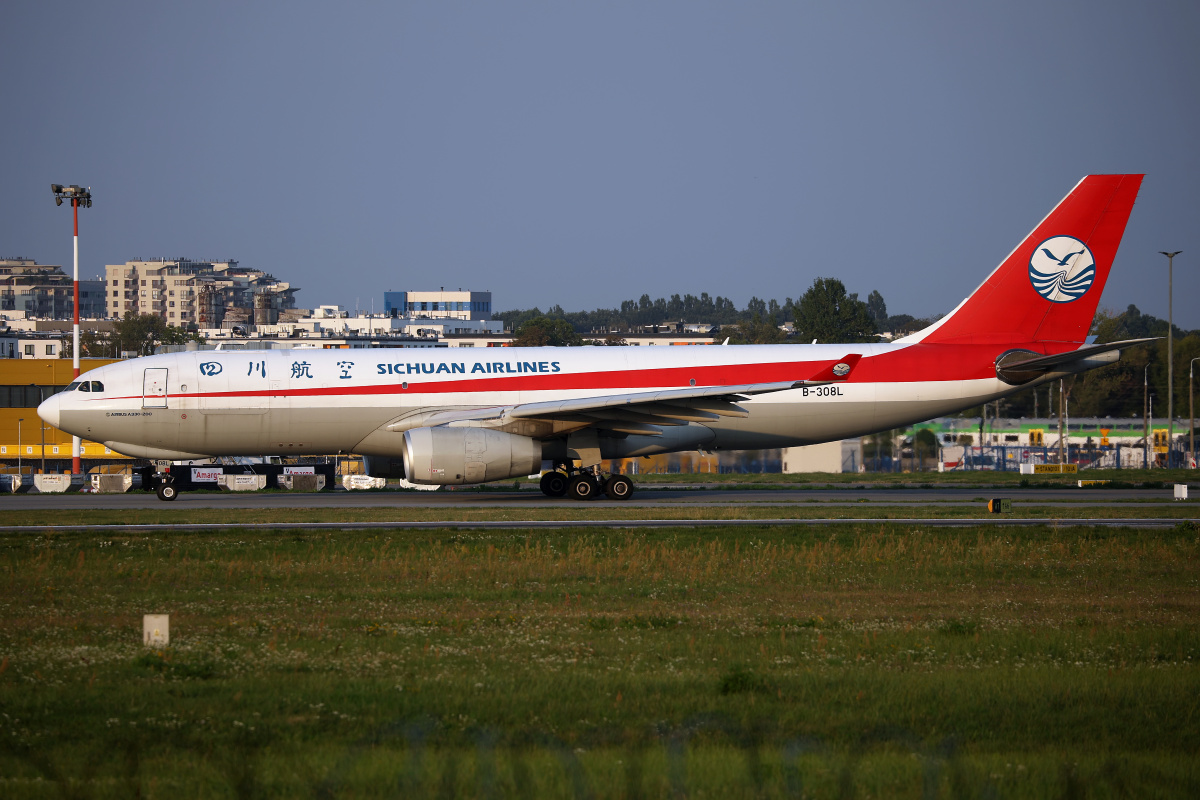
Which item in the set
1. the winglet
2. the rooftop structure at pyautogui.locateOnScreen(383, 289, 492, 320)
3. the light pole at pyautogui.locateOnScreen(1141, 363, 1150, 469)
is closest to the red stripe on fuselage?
the winglet

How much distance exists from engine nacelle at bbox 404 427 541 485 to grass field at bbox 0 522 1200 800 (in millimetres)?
9069

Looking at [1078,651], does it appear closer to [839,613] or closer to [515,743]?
[839,613]

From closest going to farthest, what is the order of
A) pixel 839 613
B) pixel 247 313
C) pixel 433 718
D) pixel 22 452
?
pixel 433 718
pixel 839 613
pixel 22 452
pixel 247 313

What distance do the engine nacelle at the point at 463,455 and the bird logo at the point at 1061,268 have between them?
15.9m

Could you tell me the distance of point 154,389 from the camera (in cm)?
2814

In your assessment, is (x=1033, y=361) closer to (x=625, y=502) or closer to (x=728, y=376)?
(x=728, y=376)

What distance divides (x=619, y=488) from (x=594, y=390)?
2.80 m

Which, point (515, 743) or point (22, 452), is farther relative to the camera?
point (22, 452)

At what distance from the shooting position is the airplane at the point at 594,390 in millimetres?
27234

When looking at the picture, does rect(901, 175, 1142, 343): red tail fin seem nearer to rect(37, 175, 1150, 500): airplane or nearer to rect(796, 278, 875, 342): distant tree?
rect(37, 175, 1150, 500): airplane

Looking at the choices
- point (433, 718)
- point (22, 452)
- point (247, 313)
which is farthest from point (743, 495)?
point (247, 313)

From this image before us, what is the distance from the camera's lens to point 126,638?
34.1 ft

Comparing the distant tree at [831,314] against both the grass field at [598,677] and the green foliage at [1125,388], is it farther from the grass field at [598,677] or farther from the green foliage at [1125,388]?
the grass field at [598,677]

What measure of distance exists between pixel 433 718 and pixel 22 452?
64550mm
